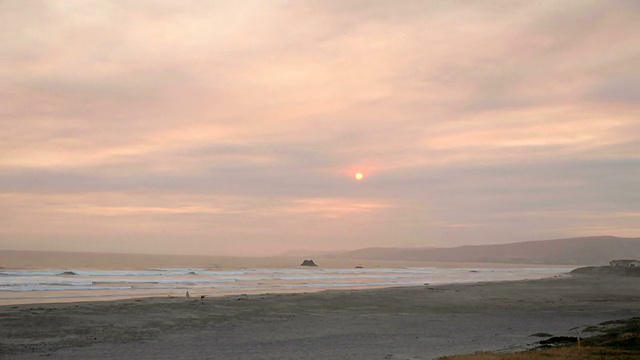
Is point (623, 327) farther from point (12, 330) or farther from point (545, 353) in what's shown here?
point (12, 330)

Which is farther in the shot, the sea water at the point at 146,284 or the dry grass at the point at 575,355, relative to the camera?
the sea water at the point at 146,284

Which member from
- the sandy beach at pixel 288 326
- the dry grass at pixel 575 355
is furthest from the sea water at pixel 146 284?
the dry grass at pixel 575 355

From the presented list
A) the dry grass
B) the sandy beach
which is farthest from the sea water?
the dry grass

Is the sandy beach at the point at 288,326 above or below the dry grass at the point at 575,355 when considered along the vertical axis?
below

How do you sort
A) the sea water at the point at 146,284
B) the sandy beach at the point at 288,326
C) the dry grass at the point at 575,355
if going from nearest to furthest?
the dry grass at the point at 575,355 → the sandy beach at the point at 288,326 → the sea water at the point at 146,284

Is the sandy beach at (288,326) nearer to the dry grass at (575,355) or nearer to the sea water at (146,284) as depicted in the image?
the dry grass at (575,355)

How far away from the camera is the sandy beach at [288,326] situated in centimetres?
1775

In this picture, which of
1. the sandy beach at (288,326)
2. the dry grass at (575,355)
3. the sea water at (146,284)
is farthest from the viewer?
the sea water at (146,284)

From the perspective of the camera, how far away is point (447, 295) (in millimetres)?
42469

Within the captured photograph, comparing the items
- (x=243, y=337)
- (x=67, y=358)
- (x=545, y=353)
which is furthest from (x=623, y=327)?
(x=67, y=358)

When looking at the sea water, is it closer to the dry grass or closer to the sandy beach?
the sandy beach

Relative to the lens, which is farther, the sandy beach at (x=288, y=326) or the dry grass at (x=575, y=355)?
the sandy beach at (x=288, y=326)

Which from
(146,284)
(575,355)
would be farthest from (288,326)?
(146,284)

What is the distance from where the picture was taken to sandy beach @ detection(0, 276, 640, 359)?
58.2ft
